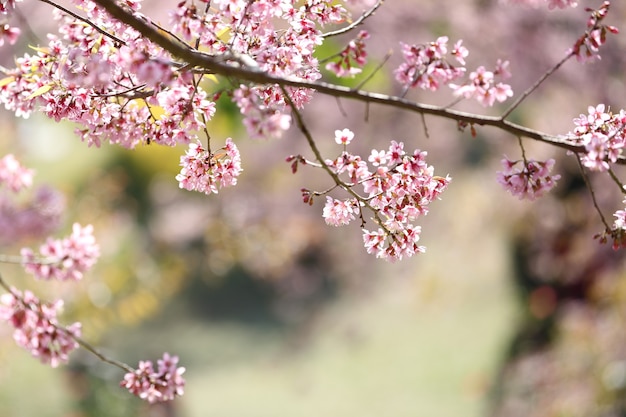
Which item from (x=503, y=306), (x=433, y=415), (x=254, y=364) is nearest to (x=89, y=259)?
(x=433, y=415)

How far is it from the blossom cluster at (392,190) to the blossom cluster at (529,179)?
0.18 meters

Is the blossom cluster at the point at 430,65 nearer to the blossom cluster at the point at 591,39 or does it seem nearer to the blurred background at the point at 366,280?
the blossom cluster at the point at 591,39

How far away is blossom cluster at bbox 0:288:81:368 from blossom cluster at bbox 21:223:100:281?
0.21 m

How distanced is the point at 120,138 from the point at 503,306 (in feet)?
28.6

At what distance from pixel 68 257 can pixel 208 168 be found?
1181 mm

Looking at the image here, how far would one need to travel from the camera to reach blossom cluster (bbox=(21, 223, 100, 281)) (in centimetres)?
324

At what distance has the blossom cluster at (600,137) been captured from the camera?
1966 mm

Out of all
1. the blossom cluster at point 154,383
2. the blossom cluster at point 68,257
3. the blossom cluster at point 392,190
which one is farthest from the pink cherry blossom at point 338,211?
the blossom cluster at point 68,257

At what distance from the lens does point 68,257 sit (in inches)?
128

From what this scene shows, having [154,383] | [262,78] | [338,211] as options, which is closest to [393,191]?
[338,211]

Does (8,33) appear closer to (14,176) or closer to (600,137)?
(14,176)

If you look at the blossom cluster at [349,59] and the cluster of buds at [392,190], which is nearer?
the cluster of buds at [392,190]

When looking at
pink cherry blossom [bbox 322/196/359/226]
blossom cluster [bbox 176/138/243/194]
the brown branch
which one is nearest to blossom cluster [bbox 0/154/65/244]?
blossom cluster [bbox 176/138/243/194]

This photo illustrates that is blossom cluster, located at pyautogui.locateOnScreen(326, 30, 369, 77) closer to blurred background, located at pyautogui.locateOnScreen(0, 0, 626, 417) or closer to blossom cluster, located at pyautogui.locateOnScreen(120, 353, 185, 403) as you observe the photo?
blossom cluster, located at pyautogui.locateOnScreen(120, 353, 185, 403)
